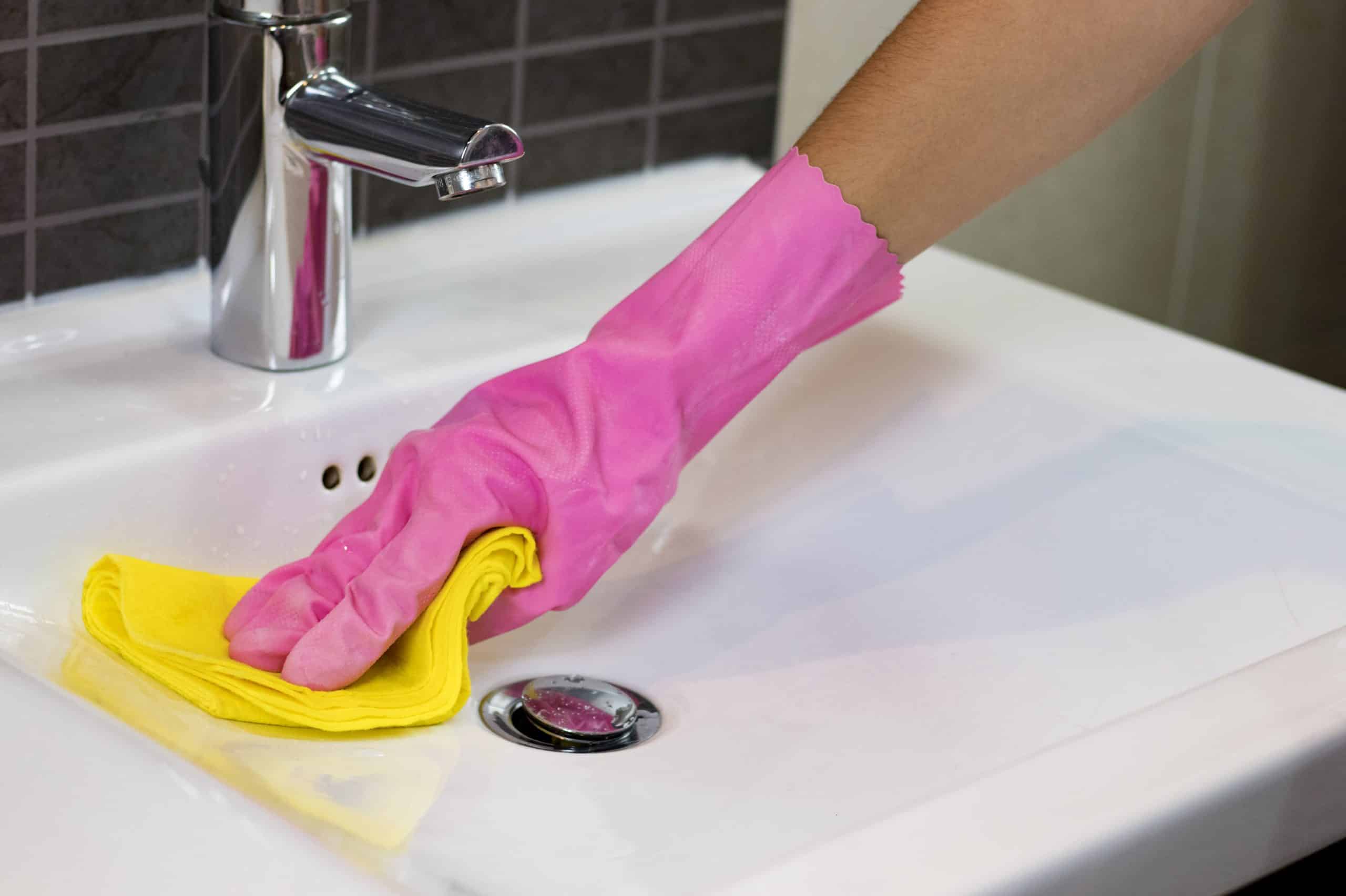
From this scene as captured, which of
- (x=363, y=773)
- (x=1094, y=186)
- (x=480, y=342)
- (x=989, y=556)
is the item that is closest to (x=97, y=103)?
(x=480, y=342)

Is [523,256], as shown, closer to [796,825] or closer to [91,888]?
[796,825]

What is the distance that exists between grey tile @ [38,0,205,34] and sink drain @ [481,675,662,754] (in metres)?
0.32

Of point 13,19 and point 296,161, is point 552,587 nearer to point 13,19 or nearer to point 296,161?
point 296,161

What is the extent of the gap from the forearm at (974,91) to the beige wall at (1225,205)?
0.58 m

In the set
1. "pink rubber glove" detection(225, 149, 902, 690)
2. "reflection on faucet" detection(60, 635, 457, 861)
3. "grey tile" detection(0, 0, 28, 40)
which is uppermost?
"grey tile" detection(0, 0, 28, 40)

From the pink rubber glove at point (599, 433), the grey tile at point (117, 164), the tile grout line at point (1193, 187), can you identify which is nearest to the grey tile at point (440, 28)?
the grey tile at point (117, 164)

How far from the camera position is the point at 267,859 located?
1.32ft

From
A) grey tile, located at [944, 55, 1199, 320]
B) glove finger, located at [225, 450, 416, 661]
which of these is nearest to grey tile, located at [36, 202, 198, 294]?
glove finger, located at [225, 450, 416, 661]

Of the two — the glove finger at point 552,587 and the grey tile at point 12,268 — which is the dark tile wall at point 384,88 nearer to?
the grey tile at point 12,268

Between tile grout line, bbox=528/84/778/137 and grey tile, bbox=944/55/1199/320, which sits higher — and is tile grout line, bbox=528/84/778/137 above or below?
above

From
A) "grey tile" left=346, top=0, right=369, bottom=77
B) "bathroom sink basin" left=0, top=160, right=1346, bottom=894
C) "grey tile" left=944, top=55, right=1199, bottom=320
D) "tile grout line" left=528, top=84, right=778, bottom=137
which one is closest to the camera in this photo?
"bathroom sink basin" left=0, top=160, right=1346, bottom=894

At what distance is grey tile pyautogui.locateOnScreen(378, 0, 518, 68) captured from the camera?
79 cm

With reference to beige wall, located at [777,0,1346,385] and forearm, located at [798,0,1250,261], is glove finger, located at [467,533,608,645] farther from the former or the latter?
beige wall, located at [777,0,1346,385]

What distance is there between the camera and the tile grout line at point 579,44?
2.65 feet
